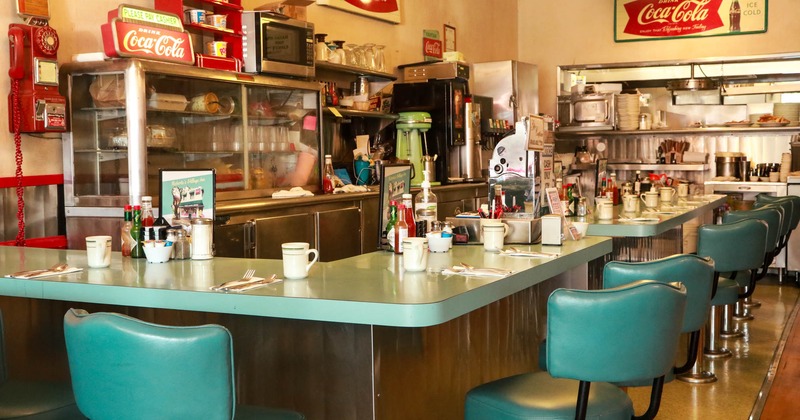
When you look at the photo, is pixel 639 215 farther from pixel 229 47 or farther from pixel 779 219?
pixel 229 47

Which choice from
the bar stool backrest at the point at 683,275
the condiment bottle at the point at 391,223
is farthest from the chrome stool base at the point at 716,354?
the condiment bottle at the point at 391,223

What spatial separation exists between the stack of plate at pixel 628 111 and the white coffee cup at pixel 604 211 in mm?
5001

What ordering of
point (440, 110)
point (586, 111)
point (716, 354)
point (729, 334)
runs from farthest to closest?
point (586, 111), point (440, 110), point (729, 334), point (716, 354)

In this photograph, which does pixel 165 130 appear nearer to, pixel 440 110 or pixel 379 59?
pixel 379 59

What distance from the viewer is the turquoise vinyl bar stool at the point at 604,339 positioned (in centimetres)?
231

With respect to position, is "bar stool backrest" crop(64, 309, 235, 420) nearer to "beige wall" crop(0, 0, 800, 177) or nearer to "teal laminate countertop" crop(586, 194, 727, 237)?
"teal laminate countertop" crop(586, 194, 727, 237)

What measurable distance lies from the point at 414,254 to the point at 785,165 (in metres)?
7.32

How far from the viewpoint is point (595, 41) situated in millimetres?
10469

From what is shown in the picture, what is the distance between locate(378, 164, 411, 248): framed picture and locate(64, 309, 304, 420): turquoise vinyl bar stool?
1.74m

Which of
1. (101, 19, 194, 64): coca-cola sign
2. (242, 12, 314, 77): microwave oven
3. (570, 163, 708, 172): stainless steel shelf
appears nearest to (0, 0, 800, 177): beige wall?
(242, 12, 314, 77): microwave oven

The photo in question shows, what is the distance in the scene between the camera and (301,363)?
2547 millimetres

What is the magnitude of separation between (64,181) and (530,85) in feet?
19.6

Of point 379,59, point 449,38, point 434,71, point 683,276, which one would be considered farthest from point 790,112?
point 683,276

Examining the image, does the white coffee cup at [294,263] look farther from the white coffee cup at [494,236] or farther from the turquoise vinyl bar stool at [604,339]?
the white coffee cup at [494,236]
